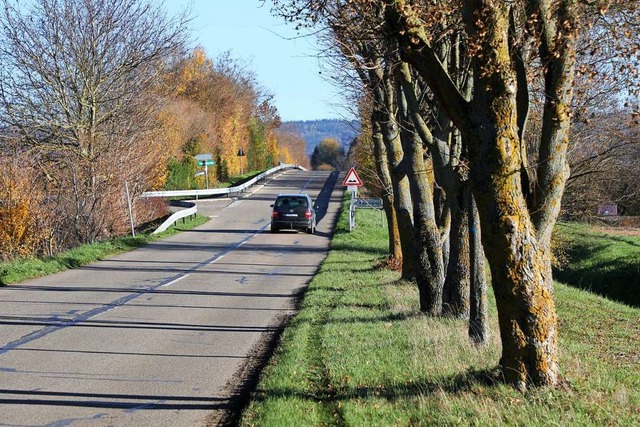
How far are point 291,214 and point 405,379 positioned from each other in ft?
88.6

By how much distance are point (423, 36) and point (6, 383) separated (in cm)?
562

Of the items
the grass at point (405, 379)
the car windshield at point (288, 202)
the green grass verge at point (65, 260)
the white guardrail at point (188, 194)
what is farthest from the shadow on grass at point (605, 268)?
the grass at point (405, 379)

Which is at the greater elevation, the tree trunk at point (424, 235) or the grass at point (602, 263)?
the tree trunk at point (424, 235)

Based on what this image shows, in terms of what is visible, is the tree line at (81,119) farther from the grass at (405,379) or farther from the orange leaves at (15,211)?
the grass at (405,379)

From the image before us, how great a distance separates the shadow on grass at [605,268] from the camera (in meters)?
31.4

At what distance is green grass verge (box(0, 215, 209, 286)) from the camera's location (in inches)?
708

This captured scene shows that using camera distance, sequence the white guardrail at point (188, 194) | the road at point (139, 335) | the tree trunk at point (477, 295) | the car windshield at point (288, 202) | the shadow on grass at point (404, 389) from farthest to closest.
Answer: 1. the white guardrail at point (188, 194)
2. the car windshield at point (288, 202)
3. the tree trunk at point (477, 295)
4. the road at point (139, 335)
5. the shadow on grass at point (404, 389)

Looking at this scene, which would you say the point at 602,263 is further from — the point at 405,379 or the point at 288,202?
the point at 405,379

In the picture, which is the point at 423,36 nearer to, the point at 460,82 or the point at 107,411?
the point at 107,411

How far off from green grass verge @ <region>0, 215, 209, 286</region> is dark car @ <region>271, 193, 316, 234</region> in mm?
5520

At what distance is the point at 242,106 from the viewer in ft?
289

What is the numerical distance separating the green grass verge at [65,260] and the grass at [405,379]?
7.51 metres

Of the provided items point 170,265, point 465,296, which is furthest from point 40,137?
point 465,296

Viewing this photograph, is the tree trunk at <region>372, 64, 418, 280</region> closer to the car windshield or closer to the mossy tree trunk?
the mossy tree trunk
